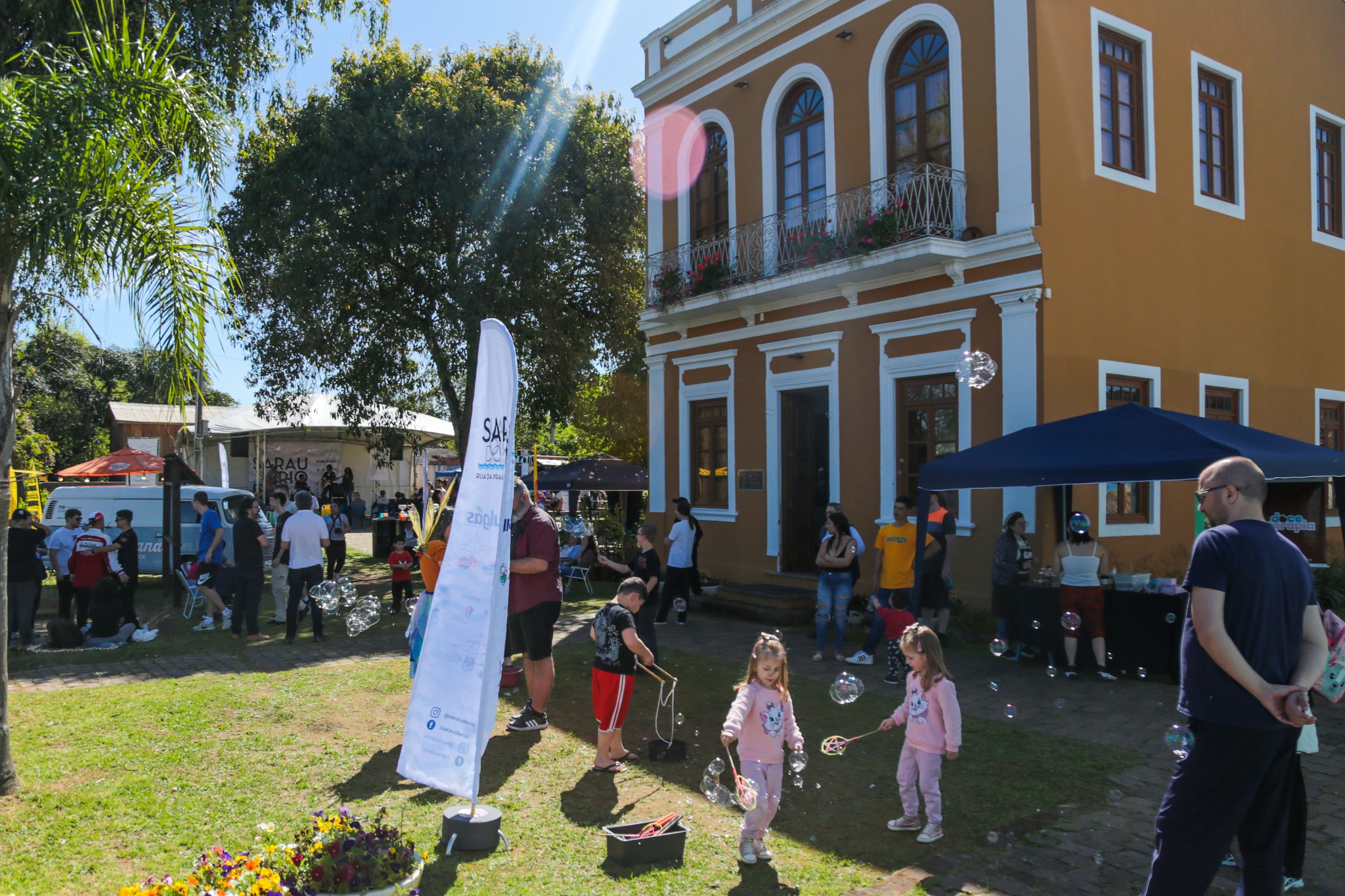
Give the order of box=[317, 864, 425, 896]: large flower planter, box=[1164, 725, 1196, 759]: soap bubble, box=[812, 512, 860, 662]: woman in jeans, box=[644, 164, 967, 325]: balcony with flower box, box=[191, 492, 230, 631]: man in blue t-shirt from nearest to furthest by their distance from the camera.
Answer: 1. box=[1164, 725, 1196, 759]: soap bubble
2. box=[317, 864, 425, 896]: large flower planter
3. box=[812, 512, 860, 662]: woman in jeans
4. box=[644, 164, 967, 325]: balcony with flower box
5. box=[191, 492, 230, 631]: man in blue t-shirt

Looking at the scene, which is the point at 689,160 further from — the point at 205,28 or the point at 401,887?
the point at 401,887

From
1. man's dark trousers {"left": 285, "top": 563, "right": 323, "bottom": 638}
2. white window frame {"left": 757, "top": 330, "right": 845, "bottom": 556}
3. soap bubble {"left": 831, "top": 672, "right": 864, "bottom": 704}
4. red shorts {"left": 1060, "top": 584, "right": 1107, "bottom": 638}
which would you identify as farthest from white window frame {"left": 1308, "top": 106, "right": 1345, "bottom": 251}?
man's dark trousers {"left": 285, "top": 563, "right": 323, "bottom": 638}

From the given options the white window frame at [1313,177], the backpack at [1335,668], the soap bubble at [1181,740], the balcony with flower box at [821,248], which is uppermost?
the white window frame at [1313,177]

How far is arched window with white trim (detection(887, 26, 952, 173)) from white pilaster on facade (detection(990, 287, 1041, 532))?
2368 millimetres

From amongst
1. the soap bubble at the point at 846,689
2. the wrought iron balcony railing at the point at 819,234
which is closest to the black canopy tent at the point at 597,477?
the wrought iron balcony railing at the point at 819,234

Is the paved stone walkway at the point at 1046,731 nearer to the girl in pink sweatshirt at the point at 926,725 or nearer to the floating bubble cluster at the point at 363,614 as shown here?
the girl in pink sweatshirt at the point at 926,725

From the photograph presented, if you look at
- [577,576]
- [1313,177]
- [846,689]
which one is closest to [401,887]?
[846,689]

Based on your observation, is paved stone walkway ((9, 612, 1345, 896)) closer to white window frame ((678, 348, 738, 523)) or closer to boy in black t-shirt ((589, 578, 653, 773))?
boy in black t-shirt ((589, 578, 653, 773))

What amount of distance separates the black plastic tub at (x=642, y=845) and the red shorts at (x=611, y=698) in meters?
1.47

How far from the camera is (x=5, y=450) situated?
5.96 m

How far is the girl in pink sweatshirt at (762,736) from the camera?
5.04m

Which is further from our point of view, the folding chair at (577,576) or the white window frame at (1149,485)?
the folding chair at (577,576)

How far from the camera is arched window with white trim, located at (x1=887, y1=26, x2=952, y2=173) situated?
43.5 feet

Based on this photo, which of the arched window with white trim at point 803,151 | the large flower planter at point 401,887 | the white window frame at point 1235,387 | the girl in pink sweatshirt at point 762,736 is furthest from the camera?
the arched window with white trim at point 803,151
